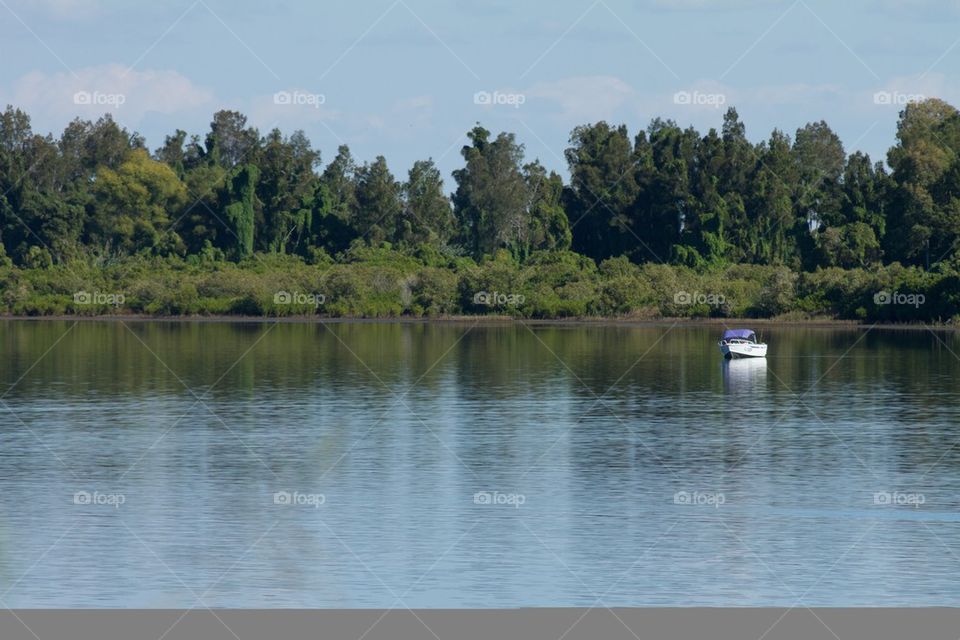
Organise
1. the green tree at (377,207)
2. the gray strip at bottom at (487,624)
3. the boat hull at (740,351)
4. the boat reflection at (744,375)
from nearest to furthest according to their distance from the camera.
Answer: the gray strip at bottom at (487,624) → the boat reflection at (744,375) → the boat hull at (740,351) → the green tree at (377,207)

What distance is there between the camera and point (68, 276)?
509 ft

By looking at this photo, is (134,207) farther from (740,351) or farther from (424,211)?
(740,351)

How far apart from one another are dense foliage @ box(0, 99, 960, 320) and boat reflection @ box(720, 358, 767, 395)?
4911 cm

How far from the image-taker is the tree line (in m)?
159

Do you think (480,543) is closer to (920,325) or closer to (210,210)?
(920,325)

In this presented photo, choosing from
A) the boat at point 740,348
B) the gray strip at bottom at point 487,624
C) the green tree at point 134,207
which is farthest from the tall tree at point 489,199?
the gray strip at bottom at point 487,624

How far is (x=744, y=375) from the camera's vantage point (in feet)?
Result: 242

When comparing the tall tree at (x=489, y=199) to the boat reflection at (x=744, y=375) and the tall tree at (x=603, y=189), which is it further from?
the boat reflection at (x=744, y=375)

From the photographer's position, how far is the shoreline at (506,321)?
454 ft

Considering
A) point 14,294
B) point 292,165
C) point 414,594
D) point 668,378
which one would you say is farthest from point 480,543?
point 292,165

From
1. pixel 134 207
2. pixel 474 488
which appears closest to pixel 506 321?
pixel 134 207

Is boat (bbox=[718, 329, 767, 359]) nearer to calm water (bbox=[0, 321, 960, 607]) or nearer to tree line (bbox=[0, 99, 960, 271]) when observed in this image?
calm water (bbox=[0, 321, 960, 607])

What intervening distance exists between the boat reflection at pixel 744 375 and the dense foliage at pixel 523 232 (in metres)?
49.1

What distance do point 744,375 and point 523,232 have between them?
100 m
